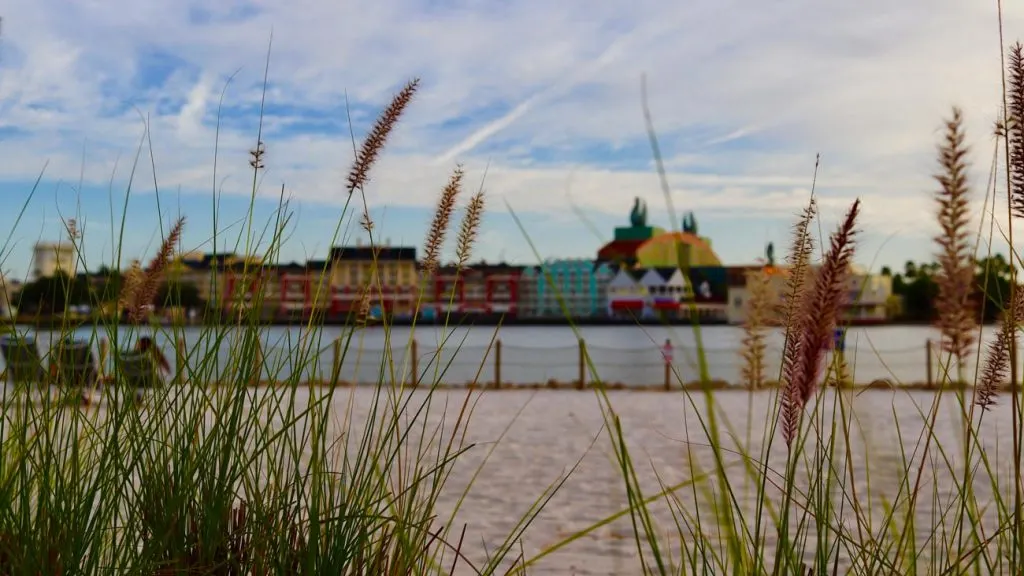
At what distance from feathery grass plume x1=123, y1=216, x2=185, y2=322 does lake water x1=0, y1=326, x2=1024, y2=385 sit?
0.30ft

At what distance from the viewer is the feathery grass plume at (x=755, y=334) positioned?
1.31m

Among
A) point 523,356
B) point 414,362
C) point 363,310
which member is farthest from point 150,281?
point 523,356

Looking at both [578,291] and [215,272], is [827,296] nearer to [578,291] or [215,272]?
[215,272]

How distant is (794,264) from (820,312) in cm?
37

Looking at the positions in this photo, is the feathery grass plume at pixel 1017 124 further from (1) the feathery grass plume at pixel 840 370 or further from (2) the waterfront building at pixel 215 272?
(2) the waterfront building at pixel 215 272

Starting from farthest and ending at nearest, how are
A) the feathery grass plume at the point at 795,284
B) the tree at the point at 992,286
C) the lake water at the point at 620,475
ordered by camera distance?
1. the lake water at the point at 620,475
2. the tree at the point at 992,286
3. the feathery grass plume at the point at 795,284

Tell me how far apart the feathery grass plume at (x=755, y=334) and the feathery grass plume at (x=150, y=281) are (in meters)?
1.12

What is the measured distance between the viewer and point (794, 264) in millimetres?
1273

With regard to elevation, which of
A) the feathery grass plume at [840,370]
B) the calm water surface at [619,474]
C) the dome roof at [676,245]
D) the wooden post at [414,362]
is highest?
the dome roof at [676,245]

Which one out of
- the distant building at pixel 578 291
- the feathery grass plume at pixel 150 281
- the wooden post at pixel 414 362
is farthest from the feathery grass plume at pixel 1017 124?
the distant building at pixel 578 291

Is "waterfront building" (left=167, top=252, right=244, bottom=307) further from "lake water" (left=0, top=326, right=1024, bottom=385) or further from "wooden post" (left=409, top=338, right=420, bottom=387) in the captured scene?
Answer: "wooden post" (left=409, top=338, right=420, bottom=387)

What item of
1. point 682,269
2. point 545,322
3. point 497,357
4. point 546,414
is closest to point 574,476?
point 546,414

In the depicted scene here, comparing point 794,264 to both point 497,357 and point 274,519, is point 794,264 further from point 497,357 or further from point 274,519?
point 497,357

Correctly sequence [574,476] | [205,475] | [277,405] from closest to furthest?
[205,475], [277,405], [574,476]
